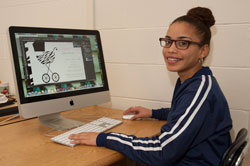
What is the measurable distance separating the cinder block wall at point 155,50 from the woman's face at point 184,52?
0.34m

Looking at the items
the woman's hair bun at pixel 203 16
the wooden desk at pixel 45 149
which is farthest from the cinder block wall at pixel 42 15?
the woman's hair bun at pixel 203 16

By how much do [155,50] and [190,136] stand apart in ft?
2.77

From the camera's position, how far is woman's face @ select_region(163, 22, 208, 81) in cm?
116

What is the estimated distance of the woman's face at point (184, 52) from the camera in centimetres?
116

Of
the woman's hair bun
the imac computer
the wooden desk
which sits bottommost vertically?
the wooden desk

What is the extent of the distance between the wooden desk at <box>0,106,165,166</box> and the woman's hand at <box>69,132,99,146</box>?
0.02 meters

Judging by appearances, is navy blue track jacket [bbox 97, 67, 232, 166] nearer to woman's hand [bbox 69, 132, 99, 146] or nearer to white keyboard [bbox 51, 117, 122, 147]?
woman's hand [bbox 69, 132, 99, 146]

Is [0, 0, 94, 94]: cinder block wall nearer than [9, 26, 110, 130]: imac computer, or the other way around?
[9, 26, 110, 130]: imac computer

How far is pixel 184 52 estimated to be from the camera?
1.18 meters

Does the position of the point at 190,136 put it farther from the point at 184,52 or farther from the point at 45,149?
the point at 45,149

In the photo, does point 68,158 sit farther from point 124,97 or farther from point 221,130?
point 124,97

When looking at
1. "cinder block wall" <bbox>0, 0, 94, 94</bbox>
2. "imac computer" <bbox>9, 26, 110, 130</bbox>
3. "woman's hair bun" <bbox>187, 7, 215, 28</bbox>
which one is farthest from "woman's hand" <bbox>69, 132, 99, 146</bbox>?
"cinder block wall" <bbox>0, 0, 94, 94</bbox>

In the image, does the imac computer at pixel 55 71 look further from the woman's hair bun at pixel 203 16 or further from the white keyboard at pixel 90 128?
the woman's hair bun at pixel 203 16

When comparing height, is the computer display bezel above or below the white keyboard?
above
